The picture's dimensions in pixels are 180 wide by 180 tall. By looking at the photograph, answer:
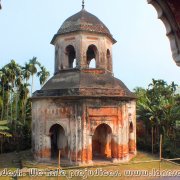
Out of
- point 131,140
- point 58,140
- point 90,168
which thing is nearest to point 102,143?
point 131,140

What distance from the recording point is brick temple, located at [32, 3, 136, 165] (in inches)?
597

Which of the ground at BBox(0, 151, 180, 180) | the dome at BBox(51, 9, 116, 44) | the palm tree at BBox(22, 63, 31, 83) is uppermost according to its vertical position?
the dome at BBox(51, 9, 116, 44)

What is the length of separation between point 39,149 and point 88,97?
4.01 meters

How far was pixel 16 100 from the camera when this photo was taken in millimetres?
24438

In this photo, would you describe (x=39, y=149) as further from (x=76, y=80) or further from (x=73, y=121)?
(x=76, y=80)

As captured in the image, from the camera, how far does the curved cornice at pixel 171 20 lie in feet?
9.35

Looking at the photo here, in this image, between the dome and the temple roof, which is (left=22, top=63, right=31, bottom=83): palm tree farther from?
the temple roof

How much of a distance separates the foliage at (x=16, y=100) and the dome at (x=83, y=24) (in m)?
7.89

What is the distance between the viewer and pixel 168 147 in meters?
19.5

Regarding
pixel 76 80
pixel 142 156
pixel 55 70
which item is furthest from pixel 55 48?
pixel 142 156

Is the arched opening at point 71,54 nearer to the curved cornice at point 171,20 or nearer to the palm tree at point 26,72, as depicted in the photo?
the palm tree at point 26,72

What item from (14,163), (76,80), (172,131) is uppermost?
(76,80)

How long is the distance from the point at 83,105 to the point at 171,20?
1234cm

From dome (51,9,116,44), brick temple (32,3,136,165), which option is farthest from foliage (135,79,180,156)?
dome (51,9,116,44)
